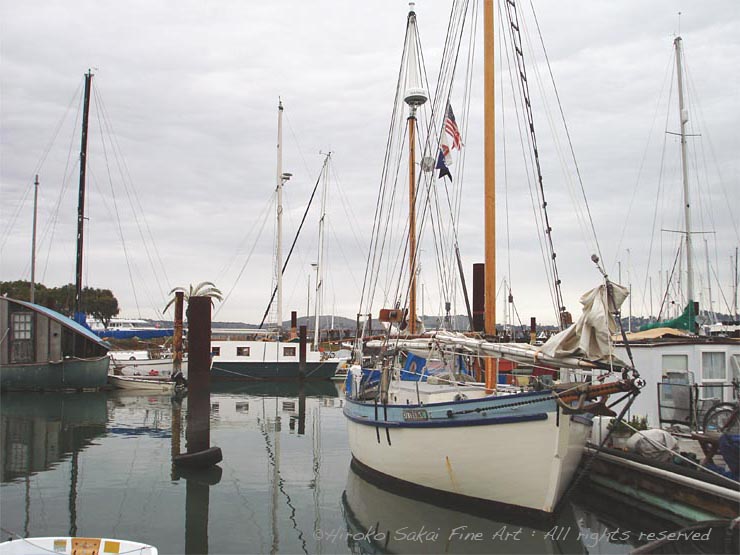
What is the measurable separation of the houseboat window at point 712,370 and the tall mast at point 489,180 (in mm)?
5978

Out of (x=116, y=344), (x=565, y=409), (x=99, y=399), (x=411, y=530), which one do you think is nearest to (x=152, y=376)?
(x=99, y=399)

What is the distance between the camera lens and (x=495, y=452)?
10938 mm

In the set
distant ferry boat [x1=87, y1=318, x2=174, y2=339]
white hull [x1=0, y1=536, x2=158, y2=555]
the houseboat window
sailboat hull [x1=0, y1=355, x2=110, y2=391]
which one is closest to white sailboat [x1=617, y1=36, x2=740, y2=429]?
the houseboat window

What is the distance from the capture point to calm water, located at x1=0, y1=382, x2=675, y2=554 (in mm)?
10828

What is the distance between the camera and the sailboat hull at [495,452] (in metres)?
10.4

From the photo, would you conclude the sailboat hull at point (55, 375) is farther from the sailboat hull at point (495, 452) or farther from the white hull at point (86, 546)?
the white hull at point (86, 546)

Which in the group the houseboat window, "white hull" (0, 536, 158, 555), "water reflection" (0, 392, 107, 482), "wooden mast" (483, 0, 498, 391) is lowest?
"water reflection" (0, 392, 107, 482)

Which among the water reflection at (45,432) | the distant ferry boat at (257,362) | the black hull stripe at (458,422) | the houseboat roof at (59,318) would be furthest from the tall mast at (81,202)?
the black hull stripe at (458,422)

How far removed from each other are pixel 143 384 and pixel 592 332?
3304 centimetres

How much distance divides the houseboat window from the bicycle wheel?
148 cm

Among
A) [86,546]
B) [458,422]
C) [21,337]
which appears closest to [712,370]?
[458,422]

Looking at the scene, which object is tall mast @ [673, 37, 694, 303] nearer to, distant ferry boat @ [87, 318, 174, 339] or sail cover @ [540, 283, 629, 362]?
sail cover @ [540, 283, 629, 362]

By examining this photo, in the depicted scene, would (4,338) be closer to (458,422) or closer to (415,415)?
(415,415)

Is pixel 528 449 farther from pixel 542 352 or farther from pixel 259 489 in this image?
pixel 259 489
